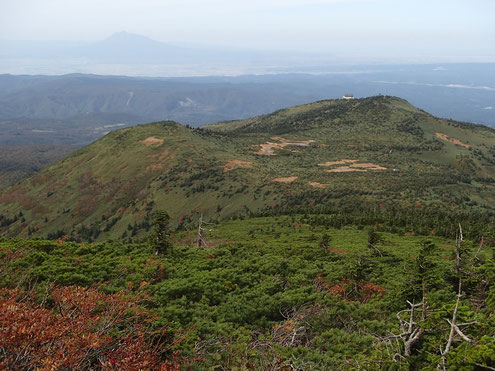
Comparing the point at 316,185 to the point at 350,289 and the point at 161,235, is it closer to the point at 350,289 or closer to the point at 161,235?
the point at 161,235

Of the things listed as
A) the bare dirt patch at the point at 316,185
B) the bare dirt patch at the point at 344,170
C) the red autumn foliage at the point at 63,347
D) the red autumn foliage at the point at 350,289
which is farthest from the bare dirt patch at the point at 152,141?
the red autumn foliage at the point at 63,347

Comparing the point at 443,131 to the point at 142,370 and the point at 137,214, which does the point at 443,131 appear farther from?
the point at 142,370

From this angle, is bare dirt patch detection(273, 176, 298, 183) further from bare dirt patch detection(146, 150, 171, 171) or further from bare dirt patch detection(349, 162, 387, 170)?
bare dirt patch detection(146, 150, 171, 171)

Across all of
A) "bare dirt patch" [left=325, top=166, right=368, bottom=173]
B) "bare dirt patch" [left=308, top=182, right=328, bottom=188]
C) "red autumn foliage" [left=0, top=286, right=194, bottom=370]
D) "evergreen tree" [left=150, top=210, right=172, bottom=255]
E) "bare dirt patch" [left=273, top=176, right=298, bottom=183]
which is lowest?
"bare dirt patch" [left=273, top=176, right=298, bottom=183]

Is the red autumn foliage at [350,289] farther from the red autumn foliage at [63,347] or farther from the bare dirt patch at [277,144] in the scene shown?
the bare dirt patch at [277,144]

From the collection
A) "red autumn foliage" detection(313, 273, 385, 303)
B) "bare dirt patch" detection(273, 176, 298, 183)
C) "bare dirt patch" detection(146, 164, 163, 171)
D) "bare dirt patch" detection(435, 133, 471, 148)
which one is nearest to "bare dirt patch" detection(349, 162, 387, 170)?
"bare dirt patch" detection(273, 176, 298, 183)

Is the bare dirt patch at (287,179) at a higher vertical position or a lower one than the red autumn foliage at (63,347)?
lower

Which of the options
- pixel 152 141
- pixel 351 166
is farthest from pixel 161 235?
pixel 152 141
